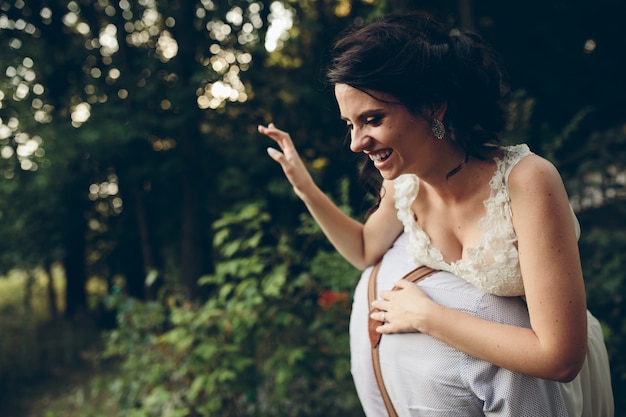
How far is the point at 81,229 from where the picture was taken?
6574 millimetres

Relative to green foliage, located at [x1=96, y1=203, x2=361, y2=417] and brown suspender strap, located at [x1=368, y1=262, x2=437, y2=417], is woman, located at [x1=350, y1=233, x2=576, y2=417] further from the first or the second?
green foliage, located at [x1=96, y1=203, x2=361, y2=417]

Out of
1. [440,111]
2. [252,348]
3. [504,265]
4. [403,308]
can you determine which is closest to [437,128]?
[440,111]

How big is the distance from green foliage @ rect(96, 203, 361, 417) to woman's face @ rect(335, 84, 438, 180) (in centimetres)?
123

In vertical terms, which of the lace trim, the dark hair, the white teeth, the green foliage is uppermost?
the dark hair

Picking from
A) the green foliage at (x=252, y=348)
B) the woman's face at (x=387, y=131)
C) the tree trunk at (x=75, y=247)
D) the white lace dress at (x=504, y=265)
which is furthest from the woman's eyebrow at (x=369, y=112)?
the tree trunk at (x=75, y=247)

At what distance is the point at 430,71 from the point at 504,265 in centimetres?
57

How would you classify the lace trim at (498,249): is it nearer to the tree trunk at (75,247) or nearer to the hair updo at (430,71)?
the hair updo at (430,71)

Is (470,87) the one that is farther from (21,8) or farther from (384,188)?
(21,8)

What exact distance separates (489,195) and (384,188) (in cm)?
49

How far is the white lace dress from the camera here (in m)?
1.43

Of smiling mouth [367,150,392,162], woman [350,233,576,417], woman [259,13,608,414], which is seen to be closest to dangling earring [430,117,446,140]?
woman [259,13,608,414]

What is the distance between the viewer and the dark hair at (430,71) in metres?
1.46

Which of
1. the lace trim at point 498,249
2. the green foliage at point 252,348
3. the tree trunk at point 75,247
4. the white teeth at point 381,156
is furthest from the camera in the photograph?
the tree trunk at point 75,247

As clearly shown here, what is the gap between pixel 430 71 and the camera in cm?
148
